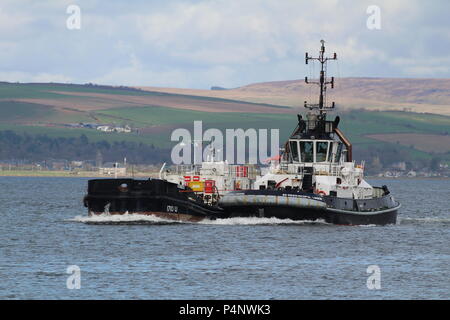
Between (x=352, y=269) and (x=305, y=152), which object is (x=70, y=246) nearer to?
(x=352, y=269)

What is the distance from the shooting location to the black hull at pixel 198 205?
213 ft

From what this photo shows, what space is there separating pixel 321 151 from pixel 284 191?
7959mm

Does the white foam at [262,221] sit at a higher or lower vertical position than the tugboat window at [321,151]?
lower

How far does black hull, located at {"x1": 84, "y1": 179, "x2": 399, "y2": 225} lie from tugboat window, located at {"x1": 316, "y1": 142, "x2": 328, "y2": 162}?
4.58 meters

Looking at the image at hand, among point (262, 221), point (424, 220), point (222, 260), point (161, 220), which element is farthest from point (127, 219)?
point (424, 220)

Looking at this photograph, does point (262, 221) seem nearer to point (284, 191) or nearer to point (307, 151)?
point (284, 191)

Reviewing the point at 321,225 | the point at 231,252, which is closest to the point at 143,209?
the point at 321,225

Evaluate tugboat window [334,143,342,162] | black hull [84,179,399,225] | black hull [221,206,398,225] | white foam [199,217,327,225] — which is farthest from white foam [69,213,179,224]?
tugboat window [334,143,342,162]

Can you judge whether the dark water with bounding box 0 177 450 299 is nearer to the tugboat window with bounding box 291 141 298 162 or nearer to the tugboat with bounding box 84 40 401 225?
the tugboat with bounding box 84 40 401 225

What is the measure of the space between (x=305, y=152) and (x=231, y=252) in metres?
21.3

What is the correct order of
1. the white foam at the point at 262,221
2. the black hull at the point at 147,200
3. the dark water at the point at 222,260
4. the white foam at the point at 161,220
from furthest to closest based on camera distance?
the black hull at the point at 147,200 → the white foam at the point at 161,220 → the white foam at the point at 262,221 → the dark water at the point at 222,260

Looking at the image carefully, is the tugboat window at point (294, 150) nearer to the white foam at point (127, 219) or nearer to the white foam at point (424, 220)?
the white foam at point (127, 219)

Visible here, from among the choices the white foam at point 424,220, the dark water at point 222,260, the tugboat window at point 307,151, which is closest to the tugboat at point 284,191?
the tugboat window at point 307,151

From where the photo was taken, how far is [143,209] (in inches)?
2653
